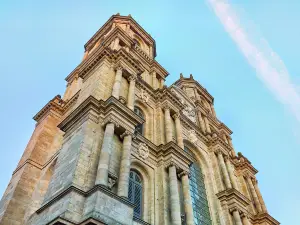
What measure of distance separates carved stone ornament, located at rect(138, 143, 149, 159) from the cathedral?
6cm

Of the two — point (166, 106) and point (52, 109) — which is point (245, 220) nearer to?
point (166, 106)

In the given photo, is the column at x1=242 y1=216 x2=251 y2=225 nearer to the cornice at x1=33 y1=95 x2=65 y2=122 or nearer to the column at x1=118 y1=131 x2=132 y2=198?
the column at x1=118 y1=131 x2=132 y2=198

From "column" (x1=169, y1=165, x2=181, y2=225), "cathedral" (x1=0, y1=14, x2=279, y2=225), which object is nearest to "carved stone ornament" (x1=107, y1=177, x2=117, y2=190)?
"cathedral" (x1=0, y1=14, x2=279, y2=225)

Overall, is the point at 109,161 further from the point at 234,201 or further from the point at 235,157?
the point at 235,157

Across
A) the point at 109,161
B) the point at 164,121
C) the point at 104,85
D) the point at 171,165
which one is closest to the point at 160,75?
the point at 164,121

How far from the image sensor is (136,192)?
17.0 m

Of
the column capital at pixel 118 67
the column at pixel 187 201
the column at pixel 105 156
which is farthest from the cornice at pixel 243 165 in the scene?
the column at pixel 105 156

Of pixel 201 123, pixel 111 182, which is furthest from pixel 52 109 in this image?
pixel 201 123

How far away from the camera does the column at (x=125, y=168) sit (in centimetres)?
1374

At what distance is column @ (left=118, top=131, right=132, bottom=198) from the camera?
13742 millimetres

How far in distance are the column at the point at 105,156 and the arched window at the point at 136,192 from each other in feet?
10.1

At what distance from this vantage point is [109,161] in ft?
47.2

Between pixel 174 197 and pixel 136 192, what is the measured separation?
2.04 metres

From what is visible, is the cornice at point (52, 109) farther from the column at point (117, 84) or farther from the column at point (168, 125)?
the column at point (168, 125)
